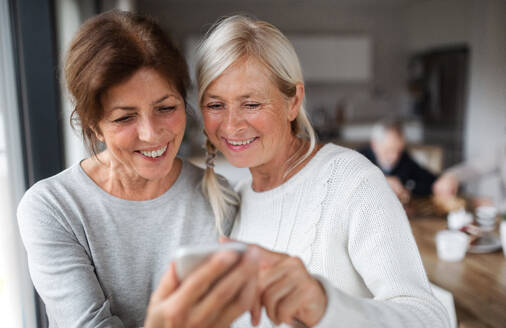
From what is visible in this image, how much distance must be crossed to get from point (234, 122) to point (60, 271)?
559 millimetres

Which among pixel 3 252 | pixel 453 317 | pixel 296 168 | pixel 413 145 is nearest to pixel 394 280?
pixel 296 168

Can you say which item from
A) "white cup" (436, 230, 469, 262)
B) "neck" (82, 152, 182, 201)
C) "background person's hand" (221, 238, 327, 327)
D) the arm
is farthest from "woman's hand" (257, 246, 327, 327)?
the arm

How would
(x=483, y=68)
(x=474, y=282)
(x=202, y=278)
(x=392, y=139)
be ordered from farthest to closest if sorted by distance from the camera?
1. (x=483, y=68)
2. (x=392, y=139)
3. (x=474, y=282)
4. (x=202, y=278)

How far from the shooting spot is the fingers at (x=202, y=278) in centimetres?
54

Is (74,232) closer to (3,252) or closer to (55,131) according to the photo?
(3,252)

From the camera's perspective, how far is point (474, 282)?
5.04 ft

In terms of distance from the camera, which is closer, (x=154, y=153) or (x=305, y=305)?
(x=305, y=305)

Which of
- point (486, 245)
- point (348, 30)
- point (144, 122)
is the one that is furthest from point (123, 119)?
point (348, 30)

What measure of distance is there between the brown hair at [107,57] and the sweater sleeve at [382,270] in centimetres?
56

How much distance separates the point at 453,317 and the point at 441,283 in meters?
0.26

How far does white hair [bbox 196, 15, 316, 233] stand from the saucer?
42.1 inches

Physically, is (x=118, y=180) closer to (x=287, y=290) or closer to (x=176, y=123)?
(x=176, y=123)

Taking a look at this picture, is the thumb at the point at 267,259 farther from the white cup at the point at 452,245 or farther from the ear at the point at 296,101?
the white cup at the point at 452,245

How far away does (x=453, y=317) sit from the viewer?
4.27 feet
